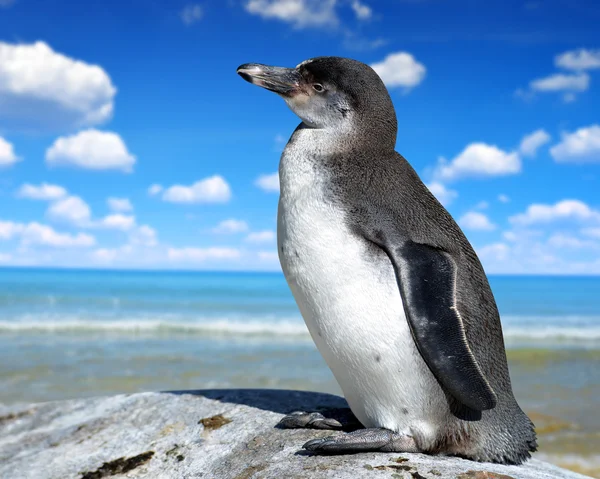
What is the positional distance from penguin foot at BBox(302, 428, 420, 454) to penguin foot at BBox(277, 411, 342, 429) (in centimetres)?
33

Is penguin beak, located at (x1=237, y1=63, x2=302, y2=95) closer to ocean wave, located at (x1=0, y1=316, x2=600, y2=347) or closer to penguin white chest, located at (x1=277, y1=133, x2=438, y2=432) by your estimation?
penguin white chest, located at (x1=277, y1=133, x2=438, y2=432)

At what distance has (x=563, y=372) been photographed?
34.1 ft

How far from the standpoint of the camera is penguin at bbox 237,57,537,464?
8.12 ft

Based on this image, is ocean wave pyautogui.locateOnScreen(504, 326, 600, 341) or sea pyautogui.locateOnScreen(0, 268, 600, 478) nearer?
sea pyautogui.locateOnScreen(0, 268, 600, 478)

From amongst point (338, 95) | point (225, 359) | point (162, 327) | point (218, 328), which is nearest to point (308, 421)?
point (338, 95)

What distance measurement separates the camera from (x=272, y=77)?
9.61 feet

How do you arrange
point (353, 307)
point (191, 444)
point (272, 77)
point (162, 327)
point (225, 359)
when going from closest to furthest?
1. point (353, 307)
2. point (272, 77)
3. point (191, 444)
4. point (225, 359)
5. point (162, 327)

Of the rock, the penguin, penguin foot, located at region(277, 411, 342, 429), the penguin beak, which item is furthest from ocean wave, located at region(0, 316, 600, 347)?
the penguin beak

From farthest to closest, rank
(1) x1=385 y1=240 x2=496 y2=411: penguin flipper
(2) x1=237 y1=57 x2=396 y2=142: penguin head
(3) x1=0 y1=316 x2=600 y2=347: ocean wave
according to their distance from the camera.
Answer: (3) x1=0 y1=316 x2=600 y2=347: ocean wave
(2) x1=237 y1=57 x2=396 y2=142: penguin head
(1) x1=385 y1=240 x2=496 y2=411: penguin flipper

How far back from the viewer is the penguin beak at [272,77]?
290 centimetres

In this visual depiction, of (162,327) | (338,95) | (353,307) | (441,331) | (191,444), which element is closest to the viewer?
(441,331)

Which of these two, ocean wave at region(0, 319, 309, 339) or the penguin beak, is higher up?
the penguin beak

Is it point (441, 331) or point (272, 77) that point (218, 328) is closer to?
point (272, 77)

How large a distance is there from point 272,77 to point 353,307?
1.20m
